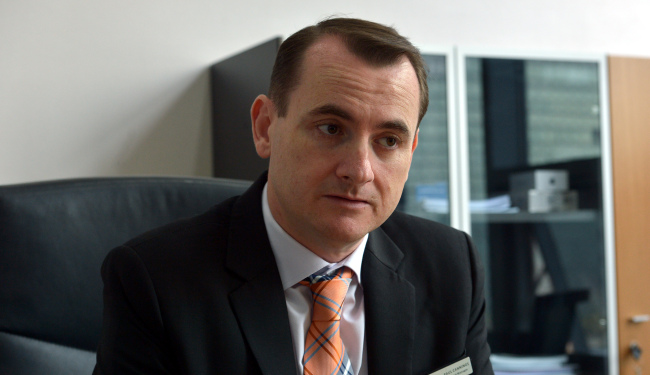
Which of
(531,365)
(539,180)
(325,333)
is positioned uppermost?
(539,180)

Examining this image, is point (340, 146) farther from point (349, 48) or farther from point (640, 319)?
point (640, 319)

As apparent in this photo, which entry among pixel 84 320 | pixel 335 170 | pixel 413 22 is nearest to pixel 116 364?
pixel 84 320

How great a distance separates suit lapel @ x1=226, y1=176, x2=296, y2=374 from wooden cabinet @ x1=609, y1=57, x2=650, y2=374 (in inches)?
75.9

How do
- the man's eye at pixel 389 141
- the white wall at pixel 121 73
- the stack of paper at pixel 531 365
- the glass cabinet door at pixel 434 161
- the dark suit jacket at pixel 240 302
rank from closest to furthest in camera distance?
the dark suit jacket at pixel 240 302, the man's eye at pixel 389 141, the white wall at pixel 121 73, the glass cabinet door at pixel 434 161, the stack of paper at pixel 531 365

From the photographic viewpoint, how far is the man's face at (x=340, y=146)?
46.1 inches

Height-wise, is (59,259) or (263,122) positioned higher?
(263,122)

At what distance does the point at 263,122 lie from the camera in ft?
4.42

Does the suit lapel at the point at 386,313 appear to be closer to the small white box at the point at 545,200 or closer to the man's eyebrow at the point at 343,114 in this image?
the man's eyebrow at the point at 343,114

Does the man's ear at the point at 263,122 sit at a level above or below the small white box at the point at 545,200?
above

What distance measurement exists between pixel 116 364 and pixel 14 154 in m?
1.45

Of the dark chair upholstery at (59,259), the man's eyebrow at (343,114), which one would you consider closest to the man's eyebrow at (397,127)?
the man's eyebrow at (343,114)

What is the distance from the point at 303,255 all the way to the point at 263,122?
0.29 m

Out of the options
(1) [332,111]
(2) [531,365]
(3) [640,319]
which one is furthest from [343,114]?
(3) [640,319]

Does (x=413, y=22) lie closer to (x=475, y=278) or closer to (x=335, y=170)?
(x=475, y=278)
